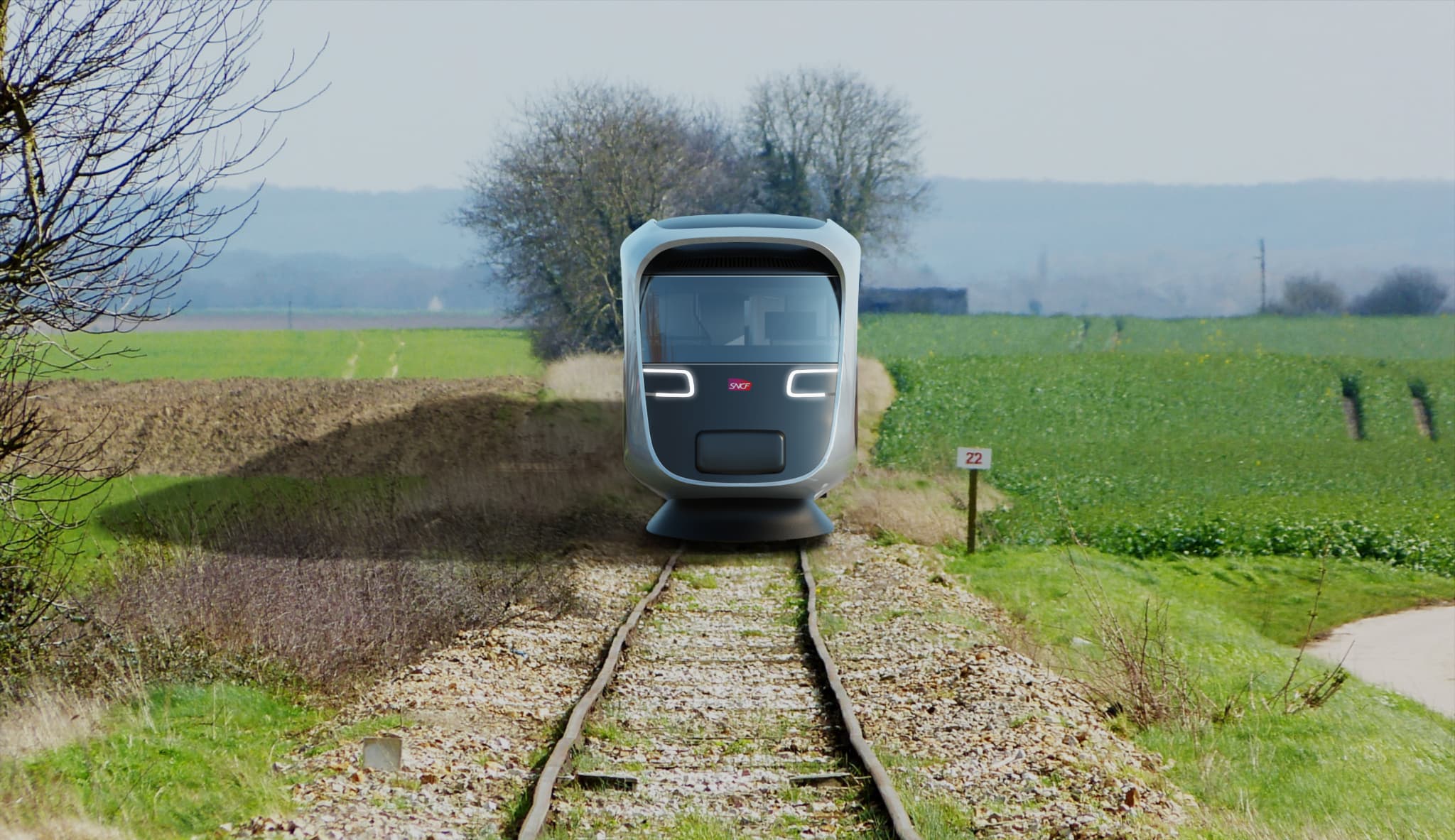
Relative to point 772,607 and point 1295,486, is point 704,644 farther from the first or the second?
point 1295,486

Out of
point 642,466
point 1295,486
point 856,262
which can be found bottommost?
point 1295,486

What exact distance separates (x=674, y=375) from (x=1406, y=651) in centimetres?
966

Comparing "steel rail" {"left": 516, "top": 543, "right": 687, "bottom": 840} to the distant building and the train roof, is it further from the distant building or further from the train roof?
the distant building

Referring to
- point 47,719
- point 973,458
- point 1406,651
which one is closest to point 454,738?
point 47,719

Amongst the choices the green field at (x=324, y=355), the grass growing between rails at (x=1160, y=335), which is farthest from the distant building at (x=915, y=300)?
the green field at (x=324, y=355)

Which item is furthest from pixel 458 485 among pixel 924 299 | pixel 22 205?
pixel 924 299

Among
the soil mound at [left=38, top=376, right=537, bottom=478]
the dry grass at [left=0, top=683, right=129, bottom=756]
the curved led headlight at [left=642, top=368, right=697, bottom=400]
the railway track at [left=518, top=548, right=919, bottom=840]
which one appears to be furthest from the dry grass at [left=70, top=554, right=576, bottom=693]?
the soil mound at [left=38, top=376, right=537, bottom=478]

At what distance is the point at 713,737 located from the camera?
787cm

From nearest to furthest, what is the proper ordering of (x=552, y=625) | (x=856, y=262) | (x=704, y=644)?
1. (x=704, y=644)
2. (x=552, y=625)
3. (x=856, y=262)

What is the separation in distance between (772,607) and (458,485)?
958cm

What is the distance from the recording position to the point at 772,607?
12359 millimetres

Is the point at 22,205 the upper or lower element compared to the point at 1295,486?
upper

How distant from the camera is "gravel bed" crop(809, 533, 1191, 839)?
257 inches

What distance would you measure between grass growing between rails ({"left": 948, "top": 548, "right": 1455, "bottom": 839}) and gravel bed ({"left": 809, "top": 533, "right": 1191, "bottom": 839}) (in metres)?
0.43
